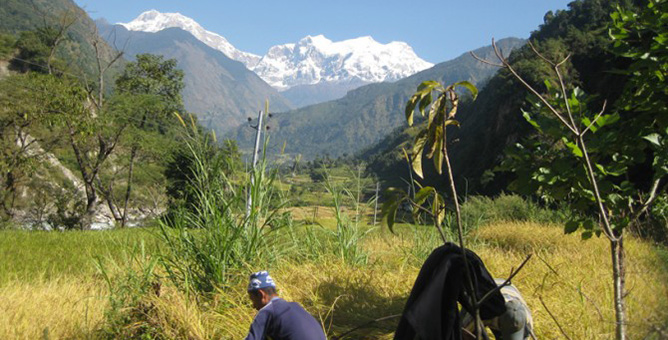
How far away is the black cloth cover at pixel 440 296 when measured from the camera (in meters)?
2.15

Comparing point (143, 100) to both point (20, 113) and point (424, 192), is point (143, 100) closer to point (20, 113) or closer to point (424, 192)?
point (20, 113)

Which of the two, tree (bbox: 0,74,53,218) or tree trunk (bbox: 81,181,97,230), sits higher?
tree (bbox: 0,74,53,218)

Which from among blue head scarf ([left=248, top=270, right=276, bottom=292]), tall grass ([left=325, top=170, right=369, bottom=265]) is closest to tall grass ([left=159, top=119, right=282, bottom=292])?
tall grass ([left=325, top=170, right=369, bottom=265])

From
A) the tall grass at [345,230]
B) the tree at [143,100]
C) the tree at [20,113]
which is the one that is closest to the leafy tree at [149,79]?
the tree at [143,100]

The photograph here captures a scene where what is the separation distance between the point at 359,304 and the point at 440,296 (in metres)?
3.37

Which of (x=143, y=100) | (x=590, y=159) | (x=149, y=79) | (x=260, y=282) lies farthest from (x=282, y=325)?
(x=149, y=79)

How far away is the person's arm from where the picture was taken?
11.7 feet

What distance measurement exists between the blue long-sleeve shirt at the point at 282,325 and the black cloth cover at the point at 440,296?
4.85 feet

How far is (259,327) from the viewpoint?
3.62m

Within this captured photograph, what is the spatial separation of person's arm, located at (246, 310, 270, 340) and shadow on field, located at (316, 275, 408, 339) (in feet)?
3.84

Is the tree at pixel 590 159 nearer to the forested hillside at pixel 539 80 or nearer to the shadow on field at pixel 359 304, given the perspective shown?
the shadow on field at pixel 359 304

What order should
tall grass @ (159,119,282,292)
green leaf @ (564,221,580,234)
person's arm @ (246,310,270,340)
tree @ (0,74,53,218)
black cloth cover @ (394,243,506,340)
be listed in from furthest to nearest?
1. tree @ (0,74,53,218)
2. tall grass @ (159,119,282,292)
3. person's arm @ (246,310,270,340)
4. green leaf @ (564,221,580,234)
5. black cloth cover @ (394,243,506,340)

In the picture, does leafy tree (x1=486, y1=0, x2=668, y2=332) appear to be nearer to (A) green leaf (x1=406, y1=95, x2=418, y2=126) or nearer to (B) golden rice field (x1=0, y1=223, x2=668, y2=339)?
(B) golden rice field (x1=0, y1=223, x2=668, y2=339)

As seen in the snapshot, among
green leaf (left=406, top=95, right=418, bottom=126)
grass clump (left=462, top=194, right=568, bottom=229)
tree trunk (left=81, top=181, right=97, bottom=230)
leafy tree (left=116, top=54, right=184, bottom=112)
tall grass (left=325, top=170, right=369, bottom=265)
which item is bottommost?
tree trunk (left=81, top=181, right=97, bottom=230)
